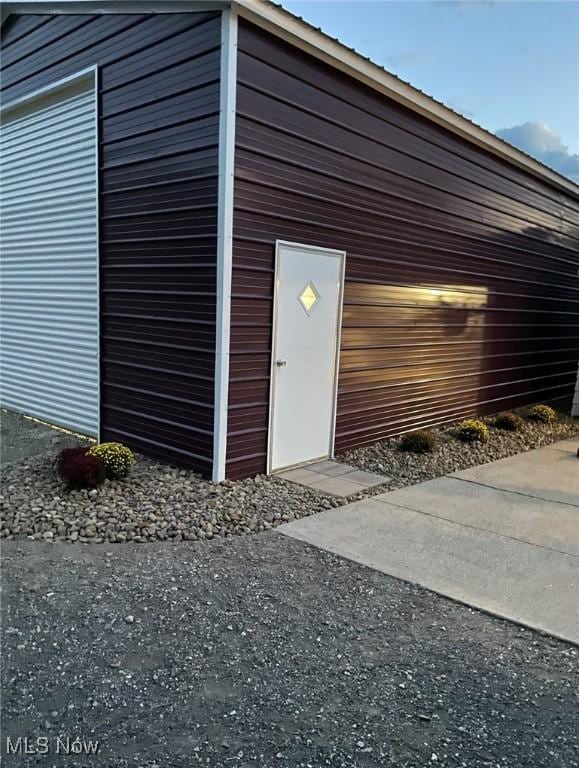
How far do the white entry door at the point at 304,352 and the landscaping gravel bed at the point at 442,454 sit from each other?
0.56 m

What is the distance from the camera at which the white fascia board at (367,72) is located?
4336 mm

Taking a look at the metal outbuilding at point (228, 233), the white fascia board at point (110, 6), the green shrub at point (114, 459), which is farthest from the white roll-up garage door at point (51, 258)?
the green shrub at point (114, 459)

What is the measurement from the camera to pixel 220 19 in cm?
423

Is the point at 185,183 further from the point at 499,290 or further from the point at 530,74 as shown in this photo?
the point at 499,290

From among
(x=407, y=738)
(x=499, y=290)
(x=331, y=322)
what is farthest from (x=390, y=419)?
(x=407, y=738)

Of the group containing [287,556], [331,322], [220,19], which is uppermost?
[220,19]

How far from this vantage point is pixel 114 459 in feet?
15.0

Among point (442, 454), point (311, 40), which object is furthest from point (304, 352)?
point (311, 40)

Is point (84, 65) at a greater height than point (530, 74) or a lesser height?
lesser

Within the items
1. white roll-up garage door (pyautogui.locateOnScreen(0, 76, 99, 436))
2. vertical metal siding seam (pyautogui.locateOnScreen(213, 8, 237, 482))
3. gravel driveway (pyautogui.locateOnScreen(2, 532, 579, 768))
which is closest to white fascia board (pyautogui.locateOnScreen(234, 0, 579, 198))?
vertical metal siding seam (pyautogui.locateOnScreen(213, 8, 237, 482))

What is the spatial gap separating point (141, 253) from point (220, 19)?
6.71 feet

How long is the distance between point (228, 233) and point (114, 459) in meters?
2.10

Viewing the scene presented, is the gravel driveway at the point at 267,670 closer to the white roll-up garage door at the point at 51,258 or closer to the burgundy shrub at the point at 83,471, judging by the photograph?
the burgundy shrub at the point at 83,471

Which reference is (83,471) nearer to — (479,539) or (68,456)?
(68,456)
